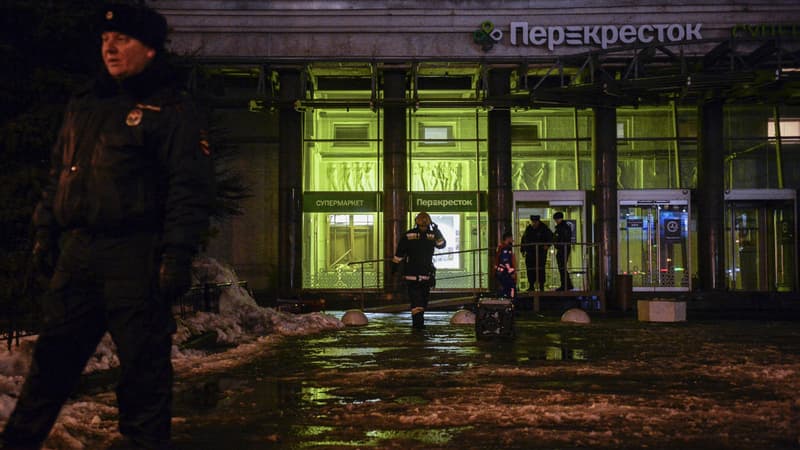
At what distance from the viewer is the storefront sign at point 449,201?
92.4ft

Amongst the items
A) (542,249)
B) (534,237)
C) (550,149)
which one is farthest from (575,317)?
(550,149)

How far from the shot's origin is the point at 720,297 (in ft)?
87.5

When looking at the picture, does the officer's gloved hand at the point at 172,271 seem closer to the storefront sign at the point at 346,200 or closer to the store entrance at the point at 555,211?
the store entrance at the point at 555,211

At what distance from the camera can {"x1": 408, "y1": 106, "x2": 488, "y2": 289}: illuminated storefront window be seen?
28.2m

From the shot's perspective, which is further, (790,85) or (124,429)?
(790,85)

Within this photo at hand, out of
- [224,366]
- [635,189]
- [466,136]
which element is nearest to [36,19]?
[224,366]

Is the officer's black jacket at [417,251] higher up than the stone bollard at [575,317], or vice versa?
the officer's black jacket at [417,251]

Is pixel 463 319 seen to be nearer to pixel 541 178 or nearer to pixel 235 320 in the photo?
pixel 235 320

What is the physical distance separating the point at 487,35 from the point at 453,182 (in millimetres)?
4337

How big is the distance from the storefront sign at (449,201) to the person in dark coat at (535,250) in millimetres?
3219

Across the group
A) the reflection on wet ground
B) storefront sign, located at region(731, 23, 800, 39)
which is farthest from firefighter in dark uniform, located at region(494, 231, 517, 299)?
storefront sign, located at region(731, 23, 800, 39)

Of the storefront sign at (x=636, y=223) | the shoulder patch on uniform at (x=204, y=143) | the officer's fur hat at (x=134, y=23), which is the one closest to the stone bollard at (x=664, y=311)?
the storefront sign at (x=636, y=223)

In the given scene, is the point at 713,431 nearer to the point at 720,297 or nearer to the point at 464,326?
the point at 464,326

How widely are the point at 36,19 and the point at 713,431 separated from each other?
10.9 meters
